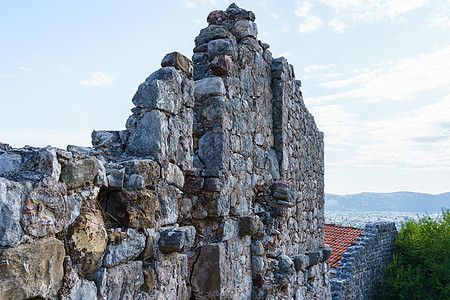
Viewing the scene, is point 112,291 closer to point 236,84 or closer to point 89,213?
point 89,213

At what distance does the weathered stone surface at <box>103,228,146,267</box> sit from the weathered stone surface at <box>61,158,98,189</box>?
0.39 metres

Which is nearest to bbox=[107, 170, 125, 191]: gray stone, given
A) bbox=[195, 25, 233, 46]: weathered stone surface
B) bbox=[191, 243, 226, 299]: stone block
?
bbox=[191, 243, 226, 299]: stone block

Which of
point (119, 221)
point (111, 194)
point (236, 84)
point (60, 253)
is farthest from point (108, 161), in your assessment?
point (236, 84)

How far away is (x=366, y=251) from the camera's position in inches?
433

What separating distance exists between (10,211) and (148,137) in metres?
1.12

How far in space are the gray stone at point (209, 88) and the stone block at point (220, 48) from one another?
A: 0.32 m

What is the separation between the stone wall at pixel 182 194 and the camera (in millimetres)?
1604

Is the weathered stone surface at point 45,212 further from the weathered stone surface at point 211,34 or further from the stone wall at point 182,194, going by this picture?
the weathered stone surface at point 211,34

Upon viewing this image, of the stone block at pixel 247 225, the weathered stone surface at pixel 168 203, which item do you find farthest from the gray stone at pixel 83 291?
the stone block at pixel 247 225

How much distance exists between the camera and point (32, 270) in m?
1.50

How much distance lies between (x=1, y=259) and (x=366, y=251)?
11.1 meters

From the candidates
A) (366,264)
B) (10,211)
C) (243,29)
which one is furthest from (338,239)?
(10,211)

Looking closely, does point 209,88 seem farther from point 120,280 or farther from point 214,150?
point 120,280

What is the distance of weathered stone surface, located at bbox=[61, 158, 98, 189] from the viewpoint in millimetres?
1752
